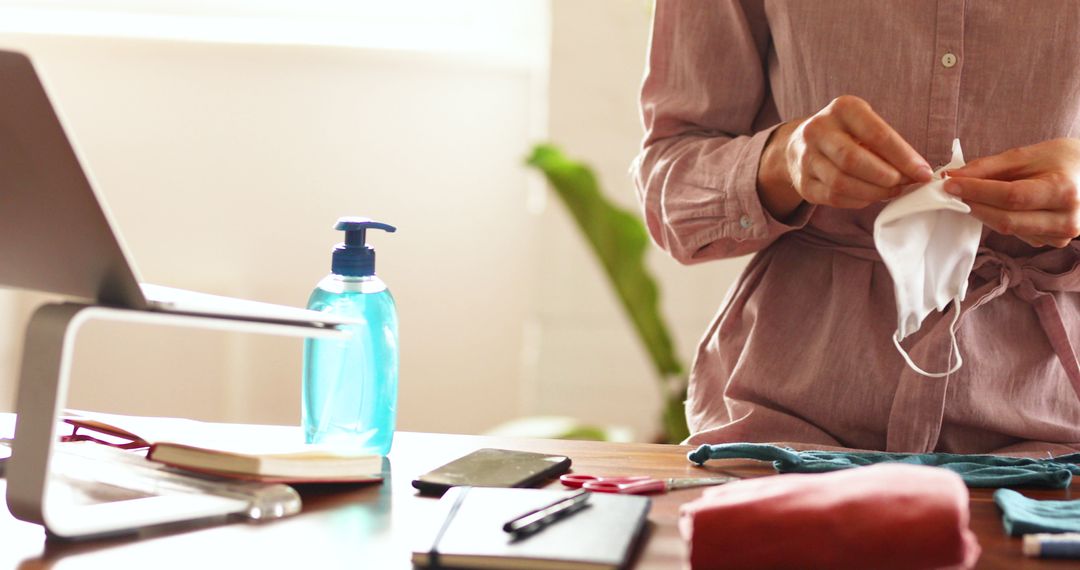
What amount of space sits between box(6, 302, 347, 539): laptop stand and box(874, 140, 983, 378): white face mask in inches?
19.0

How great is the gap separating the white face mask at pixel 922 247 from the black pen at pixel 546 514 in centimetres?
33

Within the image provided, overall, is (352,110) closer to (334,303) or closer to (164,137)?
(164,137)

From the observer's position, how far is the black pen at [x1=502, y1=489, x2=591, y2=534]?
25.1 inches

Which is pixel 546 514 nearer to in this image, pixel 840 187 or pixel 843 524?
pixel 843 524

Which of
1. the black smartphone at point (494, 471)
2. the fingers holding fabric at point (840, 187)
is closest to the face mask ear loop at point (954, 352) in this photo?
the fingers holding fabric at point (840, 187)

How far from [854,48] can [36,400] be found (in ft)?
2.45

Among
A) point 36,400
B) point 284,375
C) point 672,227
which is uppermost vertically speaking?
point 672,227

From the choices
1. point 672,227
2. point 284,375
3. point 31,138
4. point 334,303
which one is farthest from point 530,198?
point 31,138

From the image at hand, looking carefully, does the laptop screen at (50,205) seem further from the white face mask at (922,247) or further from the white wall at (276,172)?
the white wall at (276,172)

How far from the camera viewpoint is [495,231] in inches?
98.5

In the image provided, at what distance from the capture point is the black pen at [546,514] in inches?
25.1

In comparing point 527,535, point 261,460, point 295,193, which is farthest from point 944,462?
point 295,193

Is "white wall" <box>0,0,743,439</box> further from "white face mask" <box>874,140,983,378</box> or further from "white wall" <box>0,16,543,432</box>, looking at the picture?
"white face mask" <box>874,140,983,378</box>

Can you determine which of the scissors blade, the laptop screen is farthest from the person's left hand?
the laptop screen
